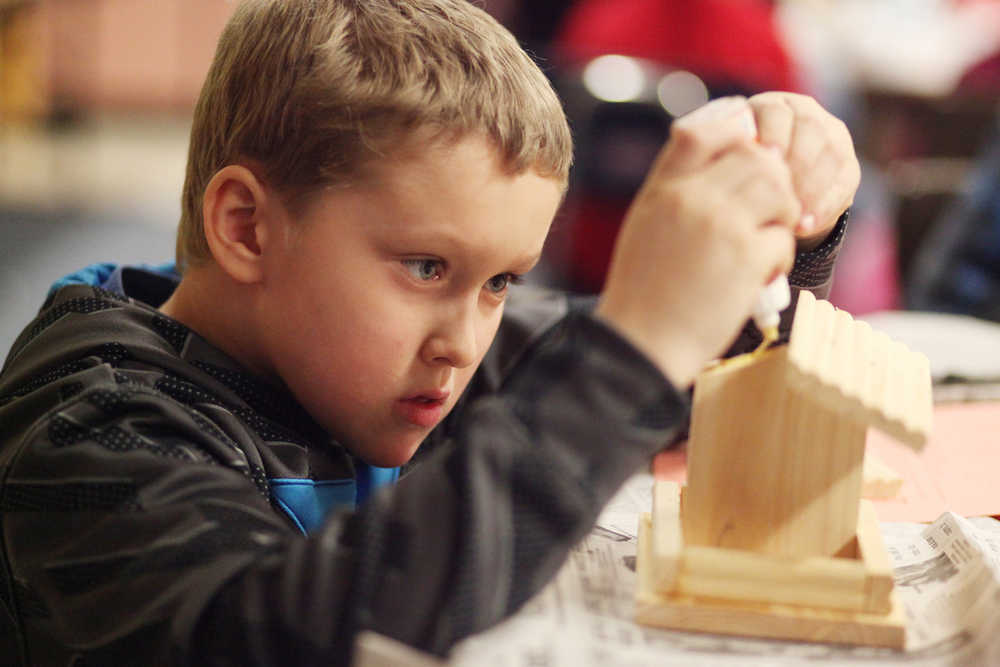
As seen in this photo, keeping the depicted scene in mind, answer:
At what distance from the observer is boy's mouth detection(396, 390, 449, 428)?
0.73 m

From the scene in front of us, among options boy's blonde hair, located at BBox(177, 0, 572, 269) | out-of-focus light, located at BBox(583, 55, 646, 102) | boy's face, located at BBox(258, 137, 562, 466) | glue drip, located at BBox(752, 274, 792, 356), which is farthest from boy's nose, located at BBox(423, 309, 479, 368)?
out-of-focus light, located at BBox(583, 55, 646, 102)

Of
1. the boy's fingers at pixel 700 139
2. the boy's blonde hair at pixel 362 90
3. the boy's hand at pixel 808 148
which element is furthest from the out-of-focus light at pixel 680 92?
the boy's fingers at pixel 700 139

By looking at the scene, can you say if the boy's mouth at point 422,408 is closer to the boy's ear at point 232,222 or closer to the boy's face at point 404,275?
the boy's face at point 404,275

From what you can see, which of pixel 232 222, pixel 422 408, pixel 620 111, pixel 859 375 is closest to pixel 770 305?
pixel 859 375

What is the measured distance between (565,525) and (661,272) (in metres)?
0.13

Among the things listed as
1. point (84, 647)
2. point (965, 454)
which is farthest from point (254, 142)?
point (965, 454)

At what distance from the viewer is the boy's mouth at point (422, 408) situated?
0.73 m

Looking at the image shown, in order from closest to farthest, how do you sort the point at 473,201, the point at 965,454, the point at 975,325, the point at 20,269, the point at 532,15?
the point at 473,201 → the point at 965,454 → the point at 975,325 → the point at 20,269 → the point at 532,15

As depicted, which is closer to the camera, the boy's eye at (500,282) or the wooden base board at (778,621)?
the wooden base board at (778,621)

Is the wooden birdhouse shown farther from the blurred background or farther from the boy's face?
the blurred background

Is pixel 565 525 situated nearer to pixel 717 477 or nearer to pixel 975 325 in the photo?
pixel 717 477


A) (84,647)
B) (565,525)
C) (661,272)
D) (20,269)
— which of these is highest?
(661,272)

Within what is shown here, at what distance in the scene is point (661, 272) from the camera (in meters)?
0.52

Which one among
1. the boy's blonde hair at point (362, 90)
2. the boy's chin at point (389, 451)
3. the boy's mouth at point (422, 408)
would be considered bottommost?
the boy's chin at point (389, 451)
